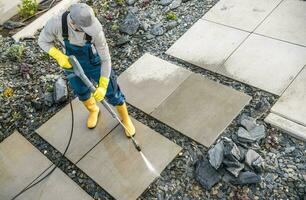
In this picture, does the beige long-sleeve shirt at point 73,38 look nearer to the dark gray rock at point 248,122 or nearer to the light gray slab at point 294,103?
the dark gray rock at point 248,122

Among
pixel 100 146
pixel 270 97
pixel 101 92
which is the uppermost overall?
pixel 101 92

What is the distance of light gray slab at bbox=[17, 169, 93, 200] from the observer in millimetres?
3828

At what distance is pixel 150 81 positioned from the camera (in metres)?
4.82

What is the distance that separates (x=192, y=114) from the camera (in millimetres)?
4324

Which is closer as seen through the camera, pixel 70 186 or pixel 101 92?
pixel 101 92

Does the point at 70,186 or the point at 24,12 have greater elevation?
the point at 24,12

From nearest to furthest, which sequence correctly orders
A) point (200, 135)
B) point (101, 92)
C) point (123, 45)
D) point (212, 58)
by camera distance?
1. point (101, 92)
2. point (200, 135)
3. point (212, 58)
4. point (123, 45)

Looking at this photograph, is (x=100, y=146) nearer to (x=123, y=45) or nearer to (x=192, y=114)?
(x=192, y=114)

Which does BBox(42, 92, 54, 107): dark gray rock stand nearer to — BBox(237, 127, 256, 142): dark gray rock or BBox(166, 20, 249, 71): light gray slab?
BBox(166, 20, 249, 71): light gray slab

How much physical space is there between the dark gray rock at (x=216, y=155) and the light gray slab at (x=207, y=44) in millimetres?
1335

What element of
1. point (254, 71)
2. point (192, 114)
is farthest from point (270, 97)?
point (192, 114)

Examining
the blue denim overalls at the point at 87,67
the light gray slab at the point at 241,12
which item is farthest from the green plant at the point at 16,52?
the light gray slab at the point at 241,12

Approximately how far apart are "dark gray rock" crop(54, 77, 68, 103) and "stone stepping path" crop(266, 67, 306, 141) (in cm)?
265

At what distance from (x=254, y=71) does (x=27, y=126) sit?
3106mm
